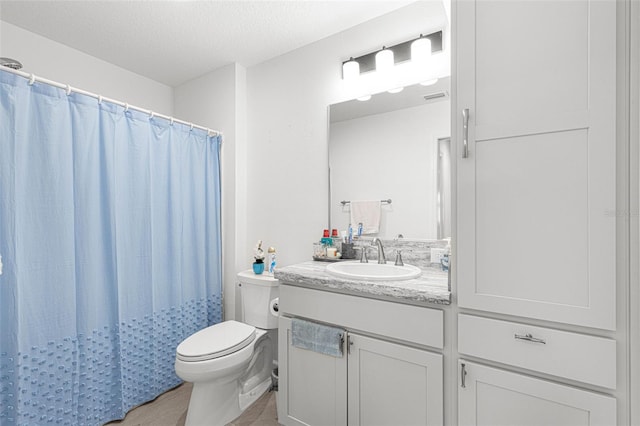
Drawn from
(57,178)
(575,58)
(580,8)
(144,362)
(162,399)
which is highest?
(580,8)

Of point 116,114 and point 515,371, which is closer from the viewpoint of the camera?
point 515,371

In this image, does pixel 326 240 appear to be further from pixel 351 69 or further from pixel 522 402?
pixel 522 402

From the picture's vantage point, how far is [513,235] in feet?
3.52

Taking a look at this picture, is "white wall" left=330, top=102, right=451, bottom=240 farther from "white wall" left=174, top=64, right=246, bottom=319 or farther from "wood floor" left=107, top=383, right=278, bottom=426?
Result: "wood floor" left=107, top=383, right=278, bottom=426

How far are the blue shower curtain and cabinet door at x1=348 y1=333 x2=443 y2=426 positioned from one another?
1.38 metres

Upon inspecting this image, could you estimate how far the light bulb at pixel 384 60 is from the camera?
1.84 meters

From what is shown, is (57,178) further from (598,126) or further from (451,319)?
(598,126)

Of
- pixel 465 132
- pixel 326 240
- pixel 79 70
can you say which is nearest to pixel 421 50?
pixel 465 132

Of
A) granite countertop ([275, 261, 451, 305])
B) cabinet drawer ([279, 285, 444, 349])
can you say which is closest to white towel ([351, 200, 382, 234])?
granite countertop ([275, 261, 451, 305])

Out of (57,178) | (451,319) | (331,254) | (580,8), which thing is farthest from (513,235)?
(57,178)

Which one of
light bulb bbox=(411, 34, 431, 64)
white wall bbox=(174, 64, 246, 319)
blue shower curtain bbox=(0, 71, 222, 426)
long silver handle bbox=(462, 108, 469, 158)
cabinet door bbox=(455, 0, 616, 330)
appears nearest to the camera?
cabinet door bbox=(455, 0, 616, 330)

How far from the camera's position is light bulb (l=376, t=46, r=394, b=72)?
1.84m

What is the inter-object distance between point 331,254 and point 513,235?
111 centimetres

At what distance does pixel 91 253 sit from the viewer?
5.65 feet
